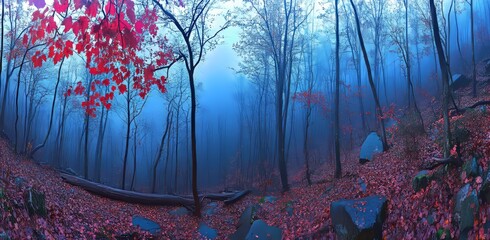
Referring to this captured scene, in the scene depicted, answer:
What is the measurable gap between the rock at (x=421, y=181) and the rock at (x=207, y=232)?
6883mm

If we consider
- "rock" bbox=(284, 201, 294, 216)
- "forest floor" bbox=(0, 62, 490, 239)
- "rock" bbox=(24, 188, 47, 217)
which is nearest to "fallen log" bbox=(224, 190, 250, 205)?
"forest floor" bbox=(0, 62, 490, 239)

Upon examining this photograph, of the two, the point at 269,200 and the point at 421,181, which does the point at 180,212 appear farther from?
the point at 421,181

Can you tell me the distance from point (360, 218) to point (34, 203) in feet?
22.5

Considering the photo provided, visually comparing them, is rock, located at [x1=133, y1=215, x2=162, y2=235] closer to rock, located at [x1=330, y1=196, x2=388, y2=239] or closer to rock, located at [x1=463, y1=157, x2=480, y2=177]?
rock, located at [x1=330, y1=196, x2=388, y2=239]

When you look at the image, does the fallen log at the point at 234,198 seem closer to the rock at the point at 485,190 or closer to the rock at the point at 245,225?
the rock at the point at 245,225

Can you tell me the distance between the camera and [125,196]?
13.7 meters

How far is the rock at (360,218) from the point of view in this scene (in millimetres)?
6020

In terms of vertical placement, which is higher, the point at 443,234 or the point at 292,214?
the point at 443,234

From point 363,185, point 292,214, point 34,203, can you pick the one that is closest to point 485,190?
point 363,185

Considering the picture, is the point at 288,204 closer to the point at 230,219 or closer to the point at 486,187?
the point at 230,219

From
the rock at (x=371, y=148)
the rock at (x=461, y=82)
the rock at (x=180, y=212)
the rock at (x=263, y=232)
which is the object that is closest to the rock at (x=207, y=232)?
the rock at (x=180, y=212)

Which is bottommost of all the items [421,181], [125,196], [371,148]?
[125,196]

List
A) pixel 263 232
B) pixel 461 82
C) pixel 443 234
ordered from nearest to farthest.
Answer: pixel 443 234, pixel 263 232, pixel 461 82

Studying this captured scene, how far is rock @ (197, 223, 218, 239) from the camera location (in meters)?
10.7
